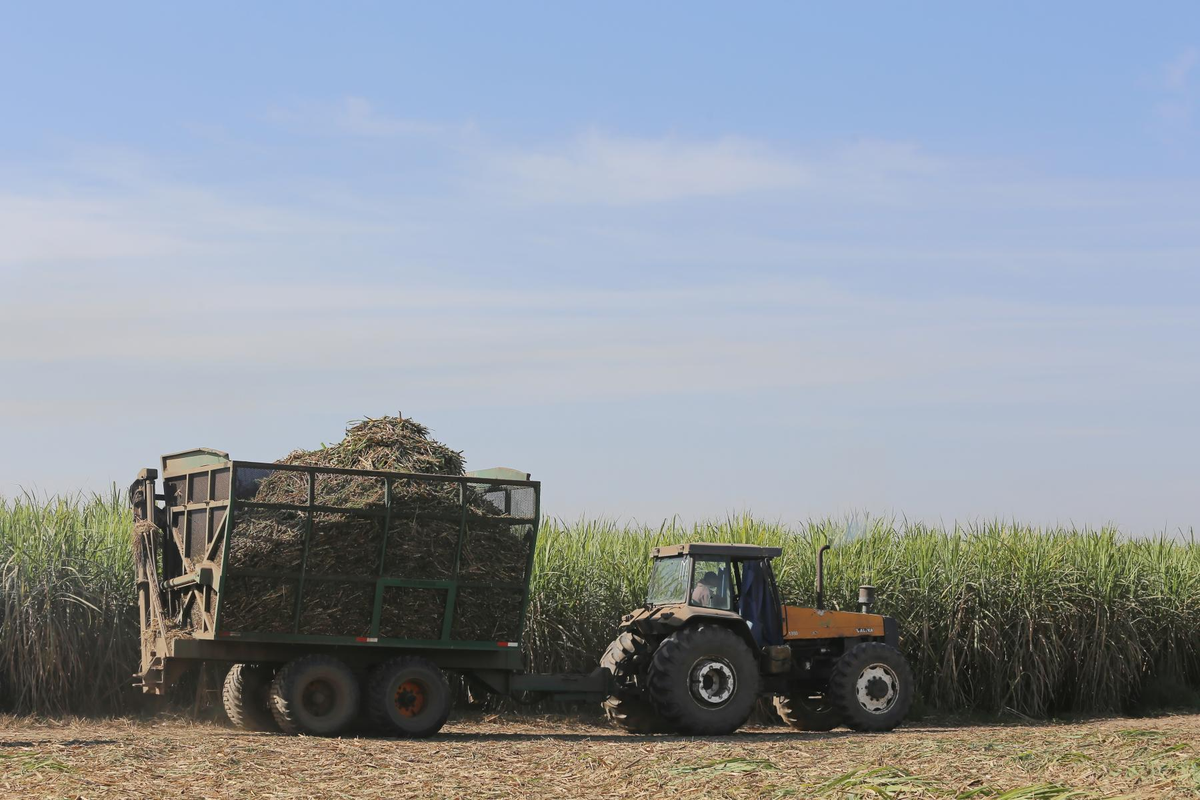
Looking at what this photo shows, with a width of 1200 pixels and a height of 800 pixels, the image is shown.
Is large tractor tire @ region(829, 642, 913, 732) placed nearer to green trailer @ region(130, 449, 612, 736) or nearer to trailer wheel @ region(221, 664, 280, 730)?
green trailer @ region(130, 449, 612, 736)

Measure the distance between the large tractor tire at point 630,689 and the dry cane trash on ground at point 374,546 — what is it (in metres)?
1.54

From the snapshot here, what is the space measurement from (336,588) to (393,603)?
2.01 feet

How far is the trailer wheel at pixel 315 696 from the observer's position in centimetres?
1347

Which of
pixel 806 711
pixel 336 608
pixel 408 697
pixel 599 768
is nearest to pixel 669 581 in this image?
pixel 806 711

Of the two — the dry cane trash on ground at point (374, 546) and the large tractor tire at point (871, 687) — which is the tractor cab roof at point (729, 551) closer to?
the large tractor tire at point (871, 687)

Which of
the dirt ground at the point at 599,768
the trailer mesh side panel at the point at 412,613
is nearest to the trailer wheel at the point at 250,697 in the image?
the dirt ground at the point at 599,768

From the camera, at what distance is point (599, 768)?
10.9m

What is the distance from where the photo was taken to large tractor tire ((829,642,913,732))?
15.8 metres

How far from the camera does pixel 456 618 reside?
46.6 feet

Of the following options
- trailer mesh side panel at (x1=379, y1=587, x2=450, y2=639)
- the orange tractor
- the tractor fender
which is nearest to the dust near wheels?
trailer mesh side panel at (x1=379, y1=587, x2=450, y2=639)

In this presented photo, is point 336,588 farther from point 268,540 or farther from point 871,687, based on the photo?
point 871,687

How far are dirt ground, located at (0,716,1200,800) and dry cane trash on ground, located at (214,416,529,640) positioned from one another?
1.21 m

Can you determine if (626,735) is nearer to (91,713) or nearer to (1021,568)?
(91,713)

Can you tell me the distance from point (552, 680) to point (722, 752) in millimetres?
3466
